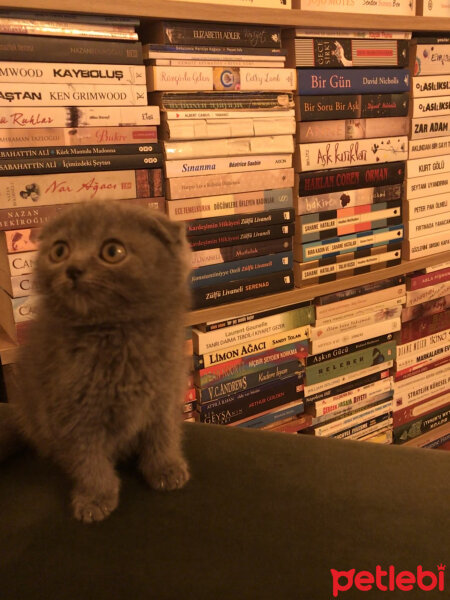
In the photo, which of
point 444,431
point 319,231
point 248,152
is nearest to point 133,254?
point 248,152

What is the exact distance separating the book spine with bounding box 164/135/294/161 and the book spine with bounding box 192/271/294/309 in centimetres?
32

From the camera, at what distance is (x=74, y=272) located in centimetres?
64

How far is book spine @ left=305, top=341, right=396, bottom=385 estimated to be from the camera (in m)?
1.55

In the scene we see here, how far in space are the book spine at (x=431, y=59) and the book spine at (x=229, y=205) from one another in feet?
1.75

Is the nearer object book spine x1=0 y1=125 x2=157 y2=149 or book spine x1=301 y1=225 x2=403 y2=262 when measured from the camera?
book spine x1=0 y1=125 x2=157 y2=149

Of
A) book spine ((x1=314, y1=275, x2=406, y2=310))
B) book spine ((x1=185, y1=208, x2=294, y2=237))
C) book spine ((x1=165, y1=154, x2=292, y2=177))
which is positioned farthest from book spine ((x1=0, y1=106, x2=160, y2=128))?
book spine ((x1=314, y1=275, x2=406, y2=310))

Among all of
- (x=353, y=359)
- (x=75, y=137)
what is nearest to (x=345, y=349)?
(x=353, y=359)

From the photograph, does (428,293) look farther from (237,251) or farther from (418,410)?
(237,251)

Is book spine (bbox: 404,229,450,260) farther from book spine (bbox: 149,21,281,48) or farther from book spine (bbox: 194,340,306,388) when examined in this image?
book spine (bbox: 149,21,281,48)

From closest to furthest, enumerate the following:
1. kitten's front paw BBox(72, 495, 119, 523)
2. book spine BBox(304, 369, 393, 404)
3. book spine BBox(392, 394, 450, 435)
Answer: kitten's front paw BBox(72, 495, 119, 523)
book spine BBox(304, 369, 393, 404)
book spine BBox(392, 394, 450, 435)

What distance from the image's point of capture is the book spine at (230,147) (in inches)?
48.0

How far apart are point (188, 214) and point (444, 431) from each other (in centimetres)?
128

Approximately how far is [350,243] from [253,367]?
447mm

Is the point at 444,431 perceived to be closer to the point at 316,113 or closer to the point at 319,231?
the point at 319,231
